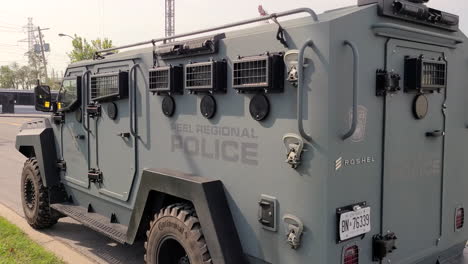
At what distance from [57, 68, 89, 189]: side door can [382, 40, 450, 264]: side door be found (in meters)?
3.70

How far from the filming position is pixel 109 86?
479 centimetres

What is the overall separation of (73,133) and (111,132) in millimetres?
1054

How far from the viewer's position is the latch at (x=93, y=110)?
507 cm

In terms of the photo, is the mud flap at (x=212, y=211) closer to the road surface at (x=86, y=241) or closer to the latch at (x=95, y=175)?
the latch at (x=95, y=175)

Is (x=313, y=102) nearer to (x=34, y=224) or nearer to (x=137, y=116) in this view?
(x=137, y=116)

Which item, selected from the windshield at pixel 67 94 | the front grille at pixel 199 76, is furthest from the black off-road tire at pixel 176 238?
the windshield at pixel 67 94

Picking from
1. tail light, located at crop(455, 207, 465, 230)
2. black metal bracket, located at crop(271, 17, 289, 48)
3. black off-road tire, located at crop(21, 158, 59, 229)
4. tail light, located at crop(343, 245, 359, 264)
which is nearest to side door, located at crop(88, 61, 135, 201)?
black off-road tire, located at crop(21, 158, 59, 229)

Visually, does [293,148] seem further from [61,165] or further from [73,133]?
[61,165]

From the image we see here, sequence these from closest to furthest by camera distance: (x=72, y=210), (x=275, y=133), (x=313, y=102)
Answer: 1. (x=313, y=102)
2. (x=275, y=133)
3. (x=72, y=210)

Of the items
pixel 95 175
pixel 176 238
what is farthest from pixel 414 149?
pixel 95 175

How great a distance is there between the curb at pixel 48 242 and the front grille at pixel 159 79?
95.0 inches

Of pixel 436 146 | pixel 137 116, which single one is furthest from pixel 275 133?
pixel 137 116

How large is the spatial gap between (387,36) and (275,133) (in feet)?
3.47

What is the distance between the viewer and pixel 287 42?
2.92m
